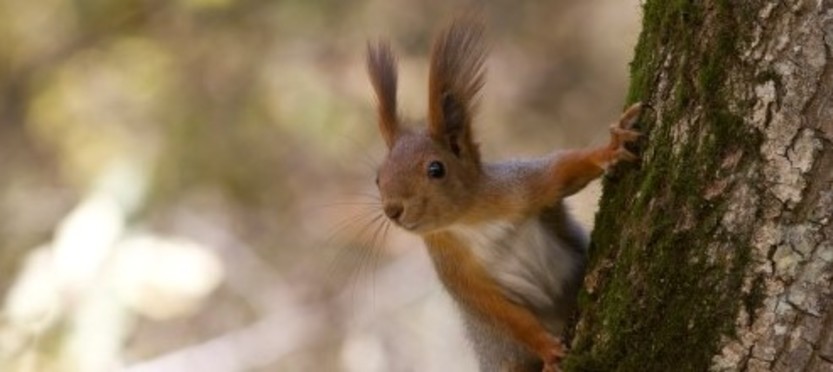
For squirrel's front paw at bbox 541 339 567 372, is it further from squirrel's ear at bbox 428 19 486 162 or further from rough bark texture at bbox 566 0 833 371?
squirrel's ear at bbox 428 19 486 162

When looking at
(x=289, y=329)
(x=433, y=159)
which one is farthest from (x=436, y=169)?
(x=289, y=329)

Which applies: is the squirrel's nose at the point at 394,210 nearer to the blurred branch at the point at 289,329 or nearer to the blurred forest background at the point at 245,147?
Result: the blurred forest background at the point at 245,147

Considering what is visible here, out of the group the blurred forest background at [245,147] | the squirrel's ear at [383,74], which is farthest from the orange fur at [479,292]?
the blurred forest background at [245,147]

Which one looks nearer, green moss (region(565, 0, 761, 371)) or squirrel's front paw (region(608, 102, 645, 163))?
green moss (region(565, 0, 761, 371))

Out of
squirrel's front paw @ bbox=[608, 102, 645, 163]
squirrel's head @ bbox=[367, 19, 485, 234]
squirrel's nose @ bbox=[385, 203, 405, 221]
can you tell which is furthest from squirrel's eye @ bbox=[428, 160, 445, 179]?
squirrel's front paw @ bbox=[608, 102, 645, 163]

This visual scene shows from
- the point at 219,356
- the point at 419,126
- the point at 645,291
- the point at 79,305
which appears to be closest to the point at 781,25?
the point at 645,291
